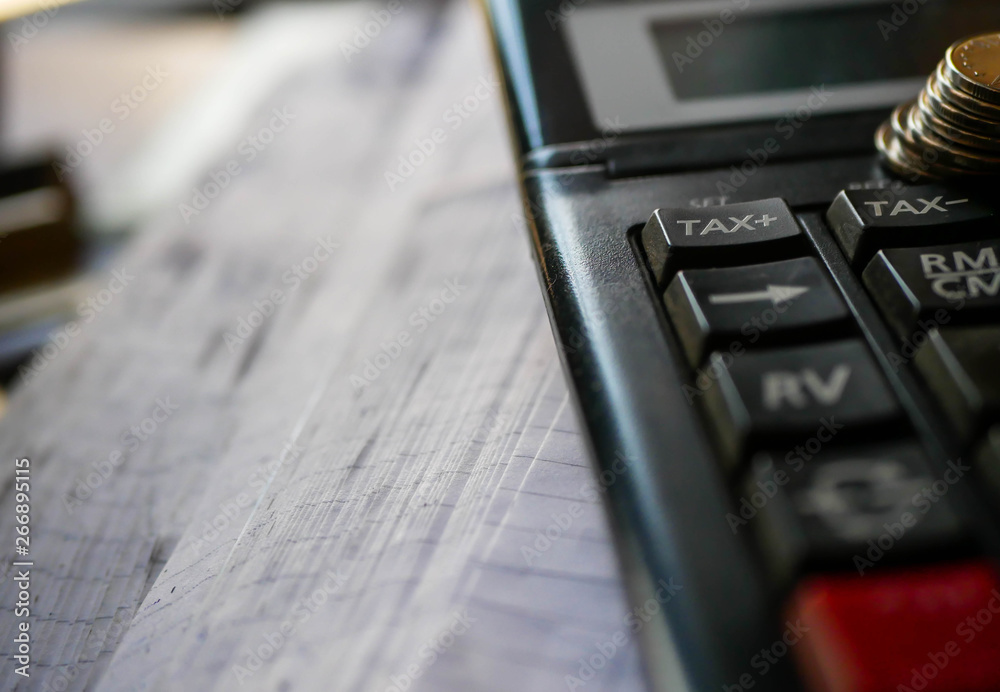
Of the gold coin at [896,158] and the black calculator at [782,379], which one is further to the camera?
the gold coin at [896,158]

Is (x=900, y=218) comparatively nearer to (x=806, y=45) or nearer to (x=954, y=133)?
(x=954, y=133)

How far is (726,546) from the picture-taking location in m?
0.19

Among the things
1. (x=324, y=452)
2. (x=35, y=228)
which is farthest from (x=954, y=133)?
(x=35, y=228)

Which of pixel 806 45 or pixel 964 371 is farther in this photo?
pixel 806 45

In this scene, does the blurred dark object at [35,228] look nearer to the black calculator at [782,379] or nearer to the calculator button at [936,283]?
the black calculator at [782,379]

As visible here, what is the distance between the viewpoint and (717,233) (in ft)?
0.81

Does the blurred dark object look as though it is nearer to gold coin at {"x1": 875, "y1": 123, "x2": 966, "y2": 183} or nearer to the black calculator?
the black calculator

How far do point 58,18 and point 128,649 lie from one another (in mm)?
600

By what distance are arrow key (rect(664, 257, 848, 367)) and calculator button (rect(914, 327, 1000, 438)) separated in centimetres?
2

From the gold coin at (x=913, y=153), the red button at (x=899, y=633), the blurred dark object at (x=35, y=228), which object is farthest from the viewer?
the blurred dark object at (x=35, y=228)

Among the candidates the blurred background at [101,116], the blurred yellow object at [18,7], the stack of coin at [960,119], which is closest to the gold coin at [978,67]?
the stack of coin at [960,119]

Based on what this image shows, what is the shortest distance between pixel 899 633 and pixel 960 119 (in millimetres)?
176

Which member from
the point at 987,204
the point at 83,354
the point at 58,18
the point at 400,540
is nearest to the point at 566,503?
the point at 400,540

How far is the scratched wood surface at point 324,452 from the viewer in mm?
239
